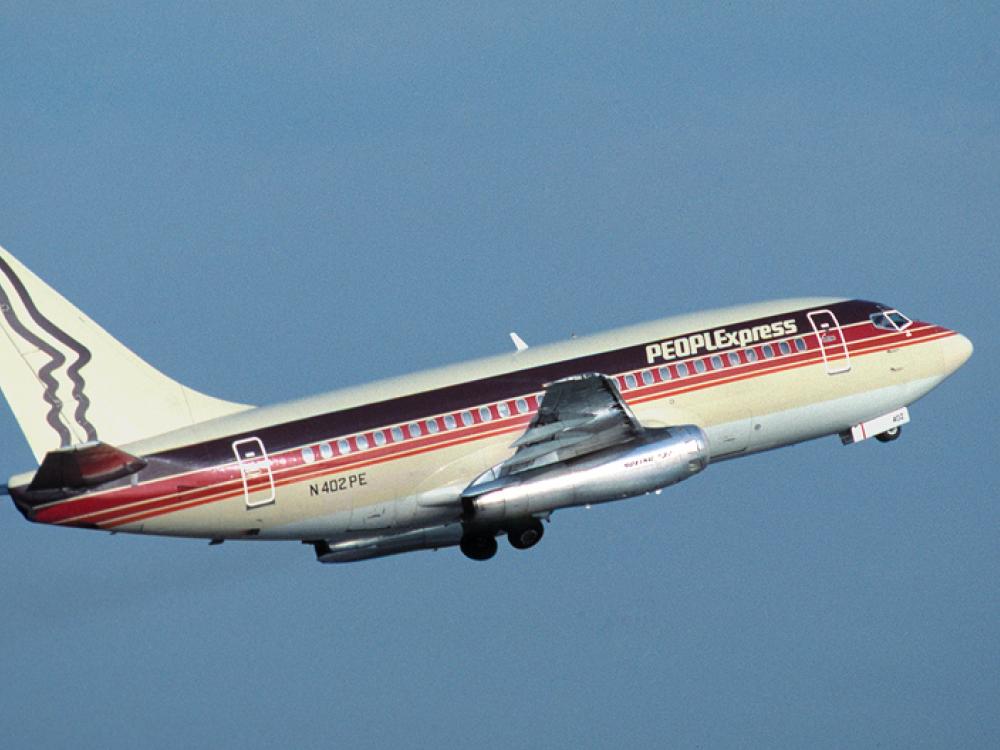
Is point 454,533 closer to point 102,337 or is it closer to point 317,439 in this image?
point 317,439

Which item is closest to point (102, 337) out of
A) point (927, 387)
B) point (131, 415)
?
point (131, 415)

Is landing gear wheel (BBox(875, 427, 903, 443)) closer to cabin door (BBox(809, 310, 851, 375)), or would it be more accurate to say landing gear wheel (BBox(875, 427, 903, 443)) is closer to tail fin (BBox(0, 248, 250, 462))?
cabin door (BBox(809, 310, 851, 375))

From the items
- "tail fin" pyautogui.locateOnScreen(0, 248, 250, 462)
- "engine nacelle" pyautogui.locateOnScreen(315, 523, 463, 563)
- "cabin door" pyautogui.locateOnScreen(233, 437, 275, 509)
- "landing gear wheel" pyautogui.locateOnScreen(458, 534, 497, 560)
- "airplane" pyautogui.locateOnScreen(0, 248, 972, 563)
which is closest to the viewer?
"airplane" pyautogui.locateOnScreen(0, 248, 972, 563)

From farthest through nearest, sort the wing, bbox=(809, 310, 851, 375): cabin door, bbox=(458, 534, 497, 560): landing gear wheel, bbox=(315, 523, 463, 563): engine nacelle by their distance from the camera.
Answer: bbox=(809, 310, 851, 375): cabin door < bbox=(458, 534, 497, 560): landing gear wheel < bbox=(315, 523, 463, 563): engine nacelle < the wing

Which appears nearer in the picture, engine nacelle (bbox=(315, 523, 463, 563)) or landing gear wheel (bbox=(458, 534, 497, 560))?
engine nacelle (bbox=(315, 523, 463, 563))

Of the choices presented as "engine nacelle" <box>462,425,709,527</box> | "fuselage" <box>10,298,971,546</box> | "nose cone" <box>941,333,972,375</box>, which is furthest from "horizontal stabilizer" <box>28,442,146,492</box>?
Result: "nose cone" <box>941,333,972,375</box>

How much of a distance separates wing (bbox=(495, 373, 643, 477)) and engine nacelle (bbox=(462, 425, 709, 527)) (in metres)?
0.52

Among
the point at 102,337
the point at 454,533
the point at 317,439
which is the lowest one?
the point at 454,533

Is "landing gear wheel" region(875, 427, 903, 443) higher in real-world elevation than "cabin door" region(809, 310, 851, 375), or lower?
lower

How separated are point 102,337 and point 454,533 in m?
12.4

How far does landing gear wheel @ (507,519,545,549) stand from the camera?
5938 cm

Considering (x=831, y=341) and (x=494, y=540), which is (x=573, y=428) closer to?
(x=494, y=540)

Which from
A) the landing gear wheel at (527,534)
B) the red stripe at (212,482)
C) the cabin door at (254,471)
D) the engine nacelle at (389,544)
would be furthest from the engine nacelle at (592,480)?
the cabin door at (254,471)

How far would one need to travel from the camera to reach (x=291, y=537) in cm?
5531
